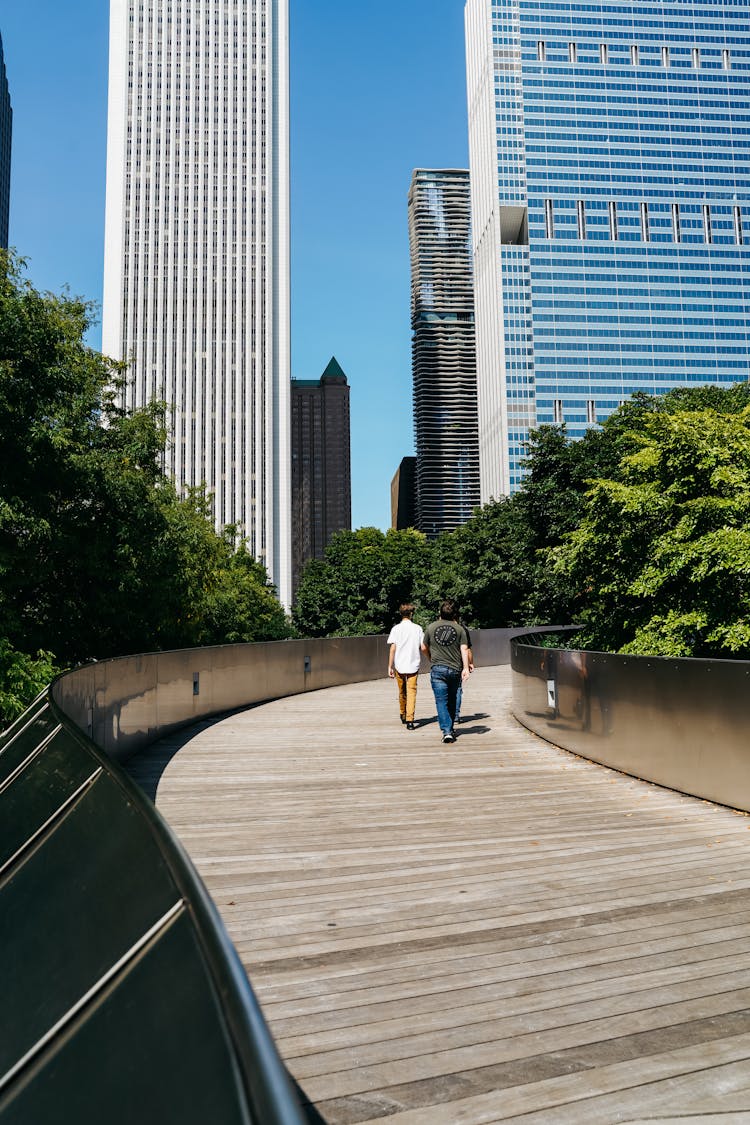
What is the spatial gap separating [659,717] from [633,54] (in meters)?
171

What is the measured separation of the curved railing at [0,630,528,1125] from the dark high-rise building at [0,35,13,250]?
191567 millimetres

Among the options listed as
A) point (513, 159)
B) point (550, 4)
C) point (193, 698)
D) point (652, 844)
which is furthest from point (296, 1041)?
point (550, 4)

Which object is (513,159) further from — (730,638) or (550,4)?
(730,638)

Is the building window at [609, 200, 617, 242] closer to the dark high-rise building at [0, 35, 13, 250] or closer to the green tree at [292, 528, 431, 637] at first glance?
the green tree at [292, 528, 431, 637]

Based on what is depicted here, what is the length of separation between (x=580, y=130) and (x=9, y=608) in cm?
14831

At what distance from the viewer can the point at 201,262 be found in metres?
138

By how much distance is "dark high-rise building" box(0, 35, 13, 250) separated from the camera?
174750 mm

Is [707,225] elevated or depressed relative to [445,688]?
elevated

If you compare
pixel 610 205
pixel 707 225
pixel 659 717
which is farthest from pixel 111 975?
pixel 707 225

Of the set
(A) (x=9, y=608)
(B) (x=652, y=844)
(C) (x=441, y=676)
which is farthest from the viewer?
(A) (x=9, y=608)

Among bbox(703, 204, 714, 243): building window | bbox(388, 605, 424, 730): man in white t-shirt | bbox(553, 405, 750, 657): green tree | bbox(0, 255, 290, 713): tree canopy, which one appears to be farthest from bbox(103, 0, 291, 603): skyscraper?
bbox(388, 605, 424, 730): man in white t-shirt

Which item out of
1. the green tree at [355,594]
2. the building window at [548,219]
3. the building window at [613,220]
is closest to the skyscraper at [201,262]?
the building window at [548,219]

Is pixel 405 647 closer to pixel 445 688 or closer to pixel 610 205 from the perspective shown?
pixel 445 688

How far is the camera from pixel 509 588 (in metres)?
47.6
